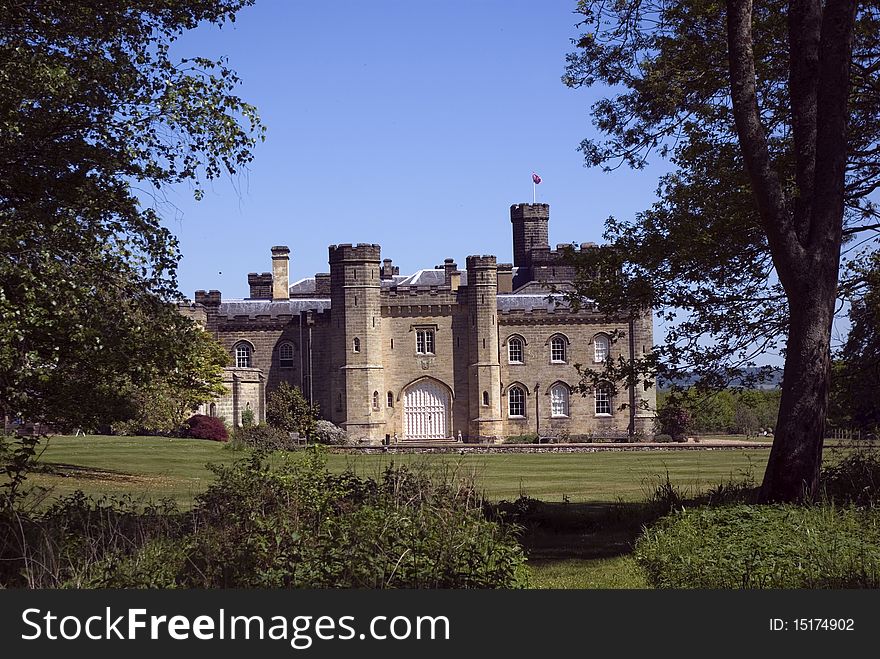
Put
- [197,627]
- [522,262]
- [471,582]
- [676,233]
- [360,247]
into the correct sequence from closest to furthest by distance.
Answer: [197,627] → [471,582] → [676,233] → [360,247] → [522,262]

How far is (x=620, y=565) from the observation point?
996 centimetres

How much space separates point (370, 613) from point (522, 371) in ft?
154

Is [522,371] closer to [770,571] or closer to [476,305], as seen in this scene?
[476,305]

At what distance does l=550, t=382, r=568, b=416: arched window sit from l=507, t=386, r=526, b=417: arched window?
1.41 metres

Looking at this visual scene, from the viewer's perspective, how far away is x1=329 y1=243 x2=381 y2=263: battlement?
5200 centimetres

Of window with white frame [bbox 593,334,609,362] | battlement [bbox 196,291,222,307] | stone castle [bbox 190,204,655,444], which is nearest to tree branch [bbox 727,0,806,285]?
stone castle [bbox 190,204,655,444]

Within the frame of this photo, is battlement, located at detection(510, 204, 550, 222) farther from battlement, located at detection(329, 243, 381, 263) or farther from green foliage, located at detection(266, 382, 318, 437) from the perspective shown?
green foliage, located at detection(266, 382, 318, 437)

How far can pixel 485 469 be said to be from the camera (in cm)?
2142

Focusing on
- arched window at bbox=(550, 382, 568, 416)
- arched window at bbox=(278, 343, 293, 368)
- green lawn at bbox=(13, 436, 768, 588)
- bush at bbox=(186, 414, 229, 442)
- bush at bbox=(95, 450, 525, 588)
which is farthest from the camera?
arched window at bbox=(278, 343, 293, 368)

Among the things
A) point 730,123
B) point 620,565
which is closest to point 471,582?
point 620,565

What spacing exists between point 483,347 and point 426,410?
14.0 ft

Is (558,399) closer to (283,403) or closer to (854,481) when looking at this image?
(283,403)

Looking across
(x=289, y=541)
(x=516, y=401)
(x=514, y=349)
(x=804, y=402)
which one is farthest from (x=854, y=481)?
(x=514, y=349)

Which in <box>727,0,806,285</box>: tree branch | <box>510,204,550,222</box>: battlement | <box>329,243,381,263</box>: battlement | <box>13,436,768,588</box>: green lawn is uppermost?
<box>510,204,550,222</box>: battlement
